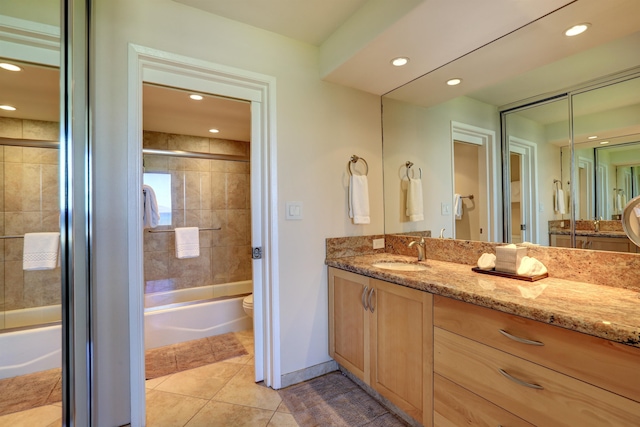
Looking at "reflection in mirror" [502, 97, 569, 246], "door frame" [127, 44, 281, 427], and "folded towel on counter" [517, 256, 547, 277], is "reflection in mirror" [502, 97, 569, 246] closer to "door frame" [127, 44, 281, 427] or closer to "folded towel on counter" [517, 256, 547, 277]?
"folded towel on counter" [517, 256, 547, 277]

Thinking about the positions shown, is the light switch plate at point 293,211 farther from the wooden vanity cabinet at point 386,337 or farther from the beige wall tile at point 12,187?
the beige wall tile at point 12,187

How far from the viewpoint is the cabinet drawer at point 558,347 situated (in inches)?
32.9

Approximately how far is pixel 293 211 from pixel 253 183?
12.8 inches

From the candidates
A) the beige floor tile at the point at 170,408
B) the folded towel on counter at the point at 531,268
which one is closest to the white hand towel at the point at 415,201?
the folded towel on counter at the point at 531,268

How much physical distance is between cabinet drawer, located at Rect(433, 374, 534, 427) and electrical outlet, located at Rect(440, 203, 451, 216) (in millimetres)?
1092

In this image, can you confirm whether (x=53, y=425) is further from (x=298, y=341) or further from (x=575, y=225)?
(x=575, y=225)

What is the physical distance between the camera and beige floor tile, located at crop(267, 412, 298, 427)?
1609mm

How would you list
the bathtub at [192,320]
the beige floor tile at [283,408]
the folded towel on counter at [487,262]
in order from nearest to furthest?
the folded towel on counter at [487,262]
the beige floor tile at [283,408]
the bathtub at [192,320]

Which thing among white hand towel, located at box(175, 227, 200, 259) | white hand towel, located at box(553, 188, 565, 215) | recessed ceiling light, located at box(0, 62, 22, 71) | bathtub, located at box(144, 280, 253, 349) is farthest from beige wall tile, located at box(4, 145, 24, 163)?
white hand towel, located at box(175, 227, 200, 259)

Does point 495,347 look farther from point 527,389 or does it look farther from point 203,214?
point 203,214

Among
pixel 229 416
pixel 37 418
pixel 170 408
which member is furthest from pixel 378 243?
pixel 37 418

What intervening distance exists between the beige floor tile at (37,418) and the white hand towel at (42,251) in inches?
20.9

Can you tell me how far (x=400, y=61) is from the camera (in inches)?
71.7

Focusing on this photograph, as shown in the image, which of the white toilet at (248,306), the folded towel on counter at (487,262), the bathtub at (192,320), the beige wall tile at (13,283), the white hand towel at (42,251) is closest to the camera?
the white hand towel at (42,251)
